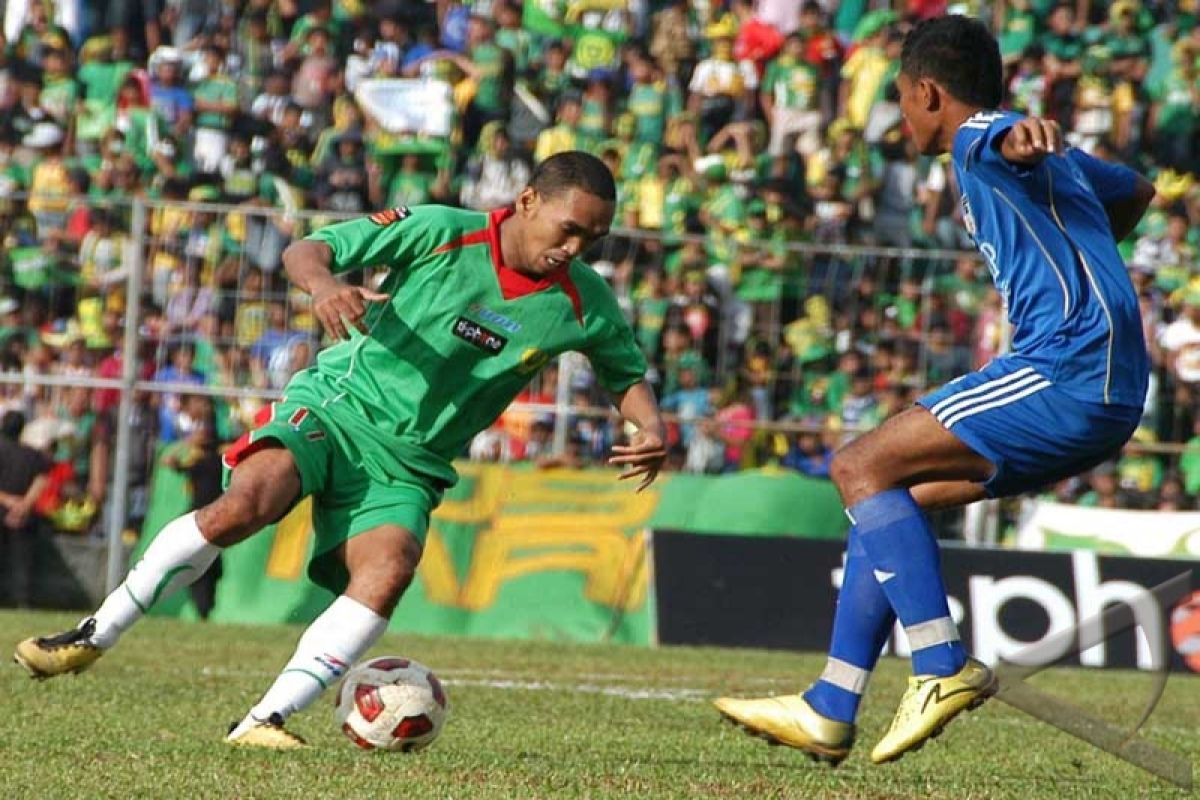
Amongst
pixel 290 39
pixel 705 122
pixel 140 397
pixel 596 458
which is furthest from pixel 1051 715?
pixel 290 39

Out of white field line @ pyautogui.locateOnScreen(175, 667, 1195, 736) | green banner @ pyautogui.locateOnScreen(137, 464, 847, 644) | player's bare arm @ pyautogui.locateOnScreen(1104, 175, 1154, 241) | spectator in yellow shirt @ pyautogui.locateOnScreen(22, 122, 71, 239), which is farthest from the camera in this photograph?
spectator in yellow shirt @ pyautogui.locateOnScreen(22, 122, 71, 239)

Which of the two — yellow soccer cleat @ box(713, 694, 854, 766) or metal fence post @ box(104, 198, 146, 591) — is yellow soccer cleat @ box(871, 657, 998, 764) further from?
metal fence post @ box(104, 198, 146, 591)

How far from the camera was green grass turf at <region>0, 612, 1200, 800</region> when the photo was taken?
637 centimetres

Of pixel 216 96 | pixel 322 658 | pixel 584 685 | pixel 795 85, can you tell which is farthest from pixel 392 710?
pixel 216 96

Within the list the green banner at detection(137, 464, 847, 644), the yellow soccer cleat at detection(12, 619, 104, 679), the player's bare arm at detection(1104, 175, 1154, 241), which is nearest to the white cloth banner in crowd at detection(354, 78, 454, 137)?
the green banner at detection(137, 464, 847, 644)

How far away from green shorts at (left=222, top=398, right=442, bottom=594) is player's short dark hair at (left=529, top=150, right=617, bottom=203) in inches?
44.3

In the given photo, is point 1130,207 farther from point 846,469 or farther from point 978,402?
point 846,469

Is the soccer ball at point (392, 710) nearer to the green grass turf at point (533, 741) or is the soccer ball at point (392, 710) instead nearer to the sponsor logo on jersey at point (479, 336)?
the green grass turf at point (533, 741)

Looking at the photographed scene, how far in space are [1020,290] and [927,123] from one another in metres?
0.59

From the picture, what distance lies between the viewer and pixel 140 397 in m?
16.6

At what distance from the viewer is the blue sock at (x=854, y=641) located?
655 cm

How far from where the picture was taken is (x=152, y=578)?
7.29 meters

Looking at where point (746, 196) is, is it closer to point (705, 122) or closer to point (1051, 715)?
point (705, 122)

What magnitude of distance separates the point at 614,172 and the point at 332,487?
41.0 feet
